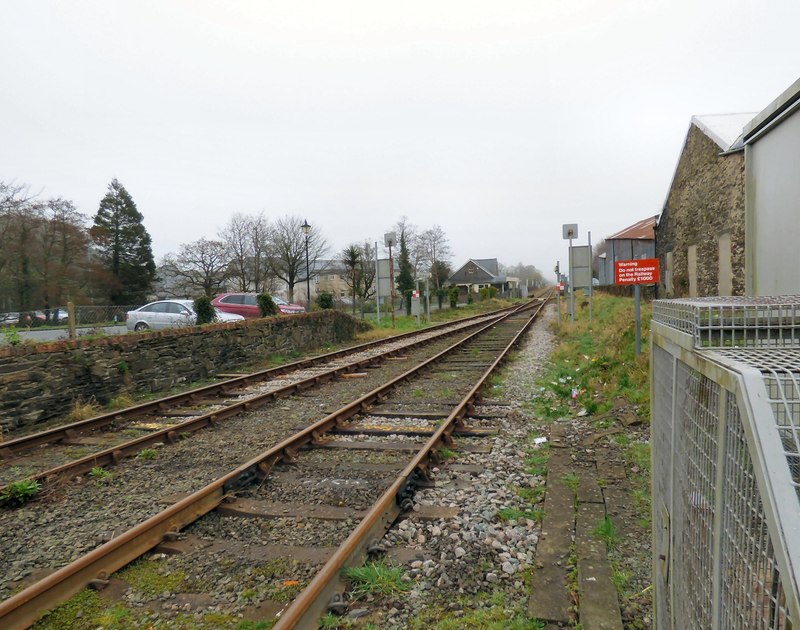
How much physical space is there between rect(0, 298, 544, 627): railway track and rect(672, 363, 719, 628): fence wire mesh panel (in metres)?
1.89

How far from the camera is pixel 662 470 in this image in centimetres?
236

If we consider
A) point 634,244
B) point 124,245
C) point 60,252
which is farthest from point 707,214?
point 124,245

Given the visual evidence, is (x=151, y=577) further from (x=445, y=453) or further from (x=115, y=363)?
(x=115, y=363)

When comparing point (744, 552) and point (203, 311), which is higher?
point (203, 311)

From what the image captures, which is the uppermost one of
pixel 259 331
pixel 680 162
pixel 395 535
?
pixel 680 162

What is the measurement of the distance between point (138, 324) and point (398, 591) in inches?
659

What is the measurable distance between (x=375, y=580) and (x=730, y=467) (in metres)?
2.51

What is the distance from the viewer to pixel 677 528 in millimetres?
1914

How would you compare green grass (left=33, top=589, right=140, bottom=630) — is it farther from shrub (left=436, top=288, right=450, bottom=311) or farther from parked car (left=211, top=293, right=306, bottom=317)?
shrub (left=436, top=288, right=450, bottom=311)

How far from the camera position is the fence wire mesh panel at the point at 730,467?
39.5 inches

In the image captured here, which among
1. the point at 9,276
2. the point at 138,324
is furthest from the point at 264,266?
the point at 138,324

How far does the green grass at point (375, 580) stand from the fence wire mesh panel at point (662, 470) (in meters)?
1.47

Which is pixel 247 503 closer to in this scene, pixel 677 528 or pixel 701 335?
pixel 677 528

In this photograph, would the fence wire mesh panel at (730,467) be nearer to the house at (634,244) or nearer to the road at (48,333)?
the road at (48,333)
